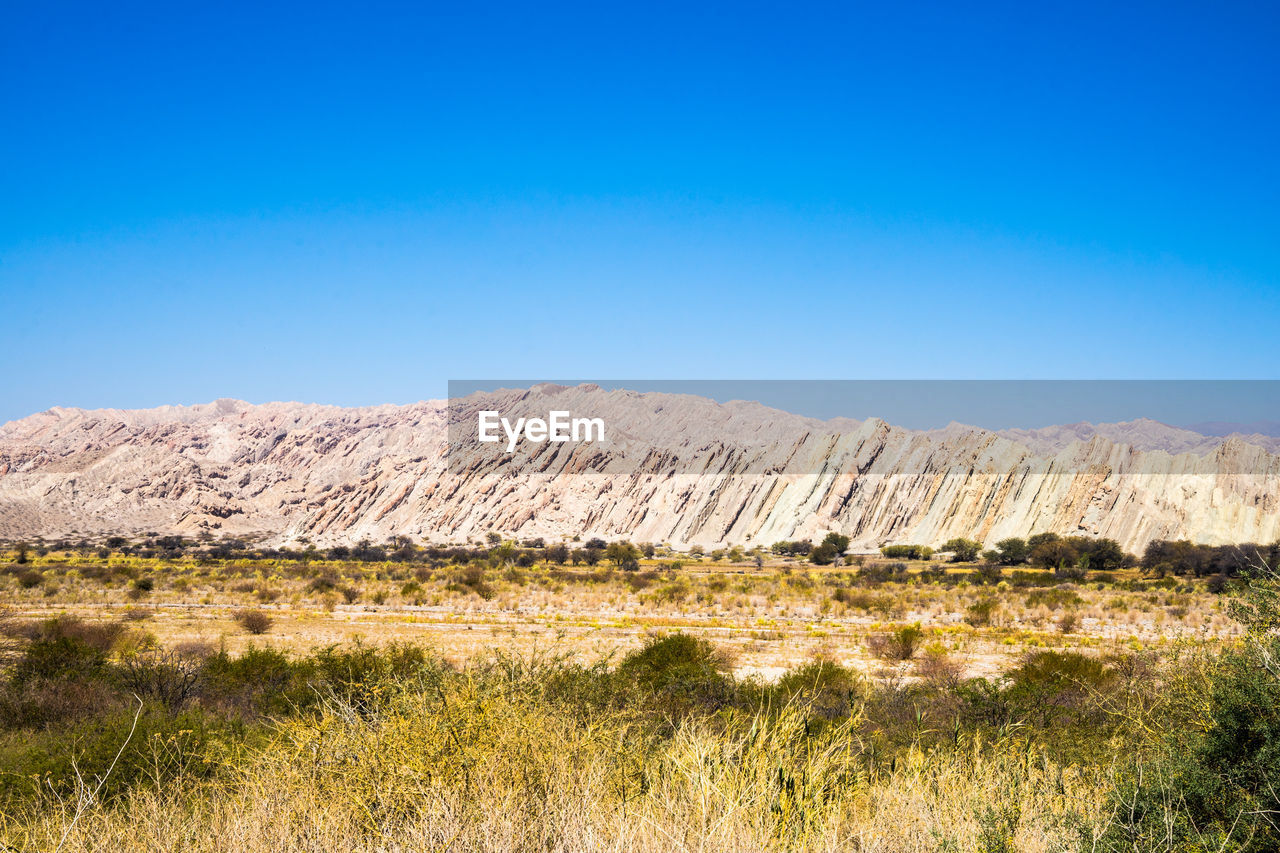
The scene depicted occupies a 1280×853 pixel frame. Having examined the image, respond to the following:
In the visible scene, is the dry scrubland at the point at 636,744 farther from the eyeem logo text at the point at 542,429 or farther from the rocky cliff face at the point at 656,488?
the eyeem logo text at the point at 542,429

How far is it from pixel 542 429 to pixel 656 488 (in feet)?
70.1

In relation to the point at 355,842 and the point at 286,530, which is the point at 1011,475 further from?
the point at 286,530

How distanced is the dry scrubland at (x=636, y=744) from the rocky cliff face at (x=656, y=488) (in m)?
40.2

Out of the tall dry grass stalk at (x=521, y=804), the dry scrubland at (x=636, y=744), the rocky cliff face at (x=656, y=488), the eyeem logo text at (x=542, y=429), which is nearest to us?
the tall dry grass stalk at (x=521, y=804)

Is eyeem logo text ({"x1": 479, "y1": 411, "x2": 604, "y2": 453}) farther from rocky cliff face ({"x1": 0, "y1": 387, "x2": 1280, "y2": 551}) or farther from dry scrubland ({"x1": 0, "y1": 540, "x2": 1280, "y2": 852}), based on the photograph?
dry scrubland ({"x1": 0, "y1": 540, "x2": 1280, "y2": 852})

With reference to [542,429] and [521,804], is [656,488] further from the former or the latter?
[521,804]

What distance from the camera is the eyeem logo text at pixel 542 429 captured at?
89.8 m

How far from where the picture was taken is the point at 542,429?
9469cm

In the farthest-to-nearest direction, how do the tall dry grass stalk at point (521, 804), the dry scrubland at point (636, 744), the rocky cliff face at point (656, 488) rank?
1. the rocky cliff face at point (656, 488)
2. the dry scrubland at point (636, 744)
3. the tall dry grass stalk at point (521, 804)

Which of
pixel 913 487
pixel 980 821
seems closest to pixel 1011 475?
pixel 913 487

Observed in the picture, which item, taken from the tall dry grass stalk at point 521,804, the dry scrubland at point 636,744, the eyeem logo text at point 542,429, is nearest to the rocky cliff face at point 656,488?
the eyeem logo text at point 542,429

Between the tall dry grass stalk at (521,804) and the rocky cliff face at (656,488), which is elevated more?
the tall dry grass stalk at (521,804)

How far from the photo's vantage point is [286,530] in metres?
84.1

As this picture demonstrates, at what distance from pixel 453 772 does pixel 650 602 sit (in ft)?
89.4
